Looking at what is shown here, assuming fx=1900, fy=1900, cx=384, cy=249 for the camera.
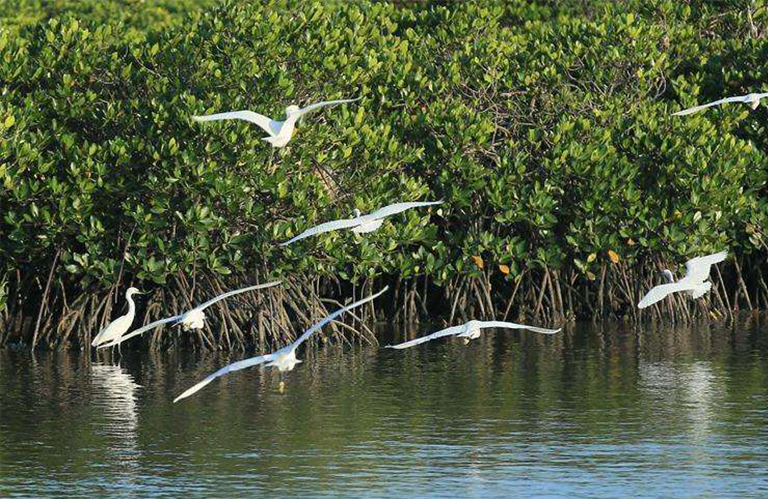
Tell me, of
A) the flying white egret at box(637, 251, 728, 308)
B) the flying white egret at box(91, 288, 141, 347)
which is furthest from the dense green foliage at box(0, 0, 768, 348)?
the flying white egret at box(637, 251, 728, 308)

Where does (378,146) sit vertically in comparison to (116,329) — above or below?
above

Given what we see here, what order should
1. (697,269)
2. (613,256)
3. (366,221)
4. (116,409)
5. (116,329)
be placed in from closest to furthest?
(366,221) < (116,409) < (116,329) < (697,269) < (613,256)

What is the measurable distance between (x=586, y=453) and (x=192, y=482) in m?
3.62

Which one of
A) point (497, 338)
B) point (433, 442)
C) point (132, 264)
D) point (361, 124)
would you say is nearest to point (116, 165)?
point (132, 264)

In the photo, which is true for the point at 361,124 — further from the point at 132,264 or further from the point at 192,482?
the point at 192,482

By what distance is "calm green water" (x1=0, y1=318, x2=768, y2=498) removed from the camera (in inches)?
641

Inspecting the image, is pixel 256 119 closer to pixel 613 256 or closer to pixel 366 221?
pixel 366 221

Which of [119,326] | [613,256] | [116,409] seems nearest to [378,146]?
[613,256]

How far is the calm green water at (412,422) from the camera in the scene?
1628cm

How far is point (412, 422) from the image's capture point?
18.9 m

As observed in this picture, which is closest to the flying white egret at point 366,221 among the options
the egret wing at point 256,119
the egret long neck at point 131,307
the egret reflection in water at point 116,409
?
the egret wing at point 256,119

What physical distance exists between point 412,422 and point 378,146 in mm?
6155

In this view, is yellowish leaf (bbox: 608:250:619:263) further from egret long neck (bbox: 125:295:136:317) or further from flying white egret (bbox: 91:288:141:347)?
egret long neck (bbox: 125:295:136:317)

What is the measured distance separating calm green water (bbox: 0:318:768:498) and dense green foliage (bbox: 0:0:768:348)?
1.47m
